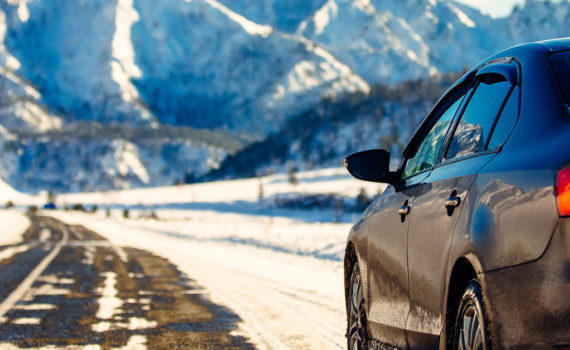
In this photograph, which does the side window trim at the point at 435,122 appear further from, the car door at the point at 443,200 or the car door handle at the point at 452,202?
the car door handle at the point at 452,202

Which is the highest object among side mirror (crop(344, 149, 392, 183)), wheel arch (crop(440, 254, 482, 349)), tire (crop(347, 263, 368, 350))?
side mirror (crop(344, 149, 392, 183))

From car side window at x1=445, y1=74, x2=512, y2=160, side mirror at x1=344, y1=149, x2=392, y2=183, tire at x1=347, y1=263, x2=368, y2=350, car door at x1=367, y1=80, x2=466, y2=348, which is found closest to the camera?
car side window at x1=445, y1=74, x2=512, y2=160

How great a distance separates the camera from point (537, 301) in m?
2.46

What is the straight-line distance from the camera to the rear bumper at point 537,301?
2.38m

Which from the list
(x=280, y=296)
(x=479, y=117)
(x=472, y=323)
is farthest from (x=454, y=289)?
(x=280, y=296)

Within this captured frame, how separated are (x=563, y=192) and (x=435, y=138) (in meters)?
1.96

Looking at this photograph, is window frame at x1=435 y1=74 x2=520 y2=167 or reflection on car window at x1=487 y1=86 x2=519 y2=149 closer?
reflection on car window at x1=487 y1=86 x2=519 y2=149

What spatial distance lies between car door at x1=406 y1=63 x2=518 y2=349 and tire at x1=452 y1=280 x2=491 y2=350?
186 mm

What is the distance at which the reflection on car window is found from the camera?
10.2ft

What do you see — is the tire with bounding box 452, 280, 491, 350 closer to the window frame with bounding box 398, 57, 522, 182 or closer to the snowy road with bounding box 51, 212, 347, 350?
the window frame with bounding box 398, 57, 522, 182

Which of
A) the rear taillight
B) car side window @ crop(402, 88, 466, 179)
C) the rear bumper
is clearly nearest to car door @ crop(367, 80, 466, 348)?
car side window @ crop(402, 88, 466, 179)

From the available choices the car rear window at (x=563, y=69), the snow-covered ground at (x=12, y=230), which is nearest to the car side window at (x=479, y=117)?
the car rear window at (x=563, y=69)

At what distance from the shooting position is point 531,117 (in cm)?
291

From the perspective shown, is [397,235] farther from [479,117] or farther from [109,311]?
[109,311]
